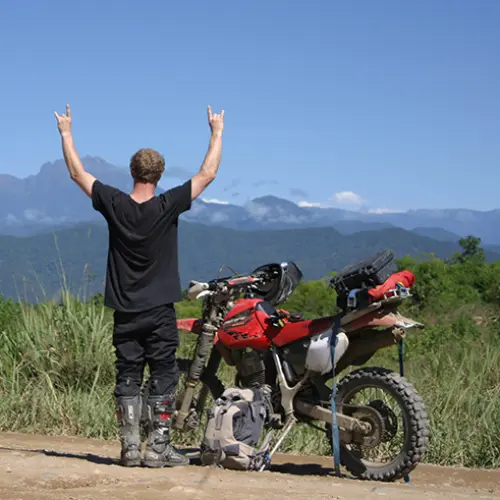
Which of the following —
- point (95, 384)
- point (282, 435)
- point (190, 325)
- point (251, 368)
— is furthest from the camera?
point (95, 384)

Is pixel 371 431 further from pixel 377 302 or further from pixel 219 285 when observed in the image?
pixel 219 285

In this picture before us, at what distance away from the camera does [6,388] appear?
8.95 meters

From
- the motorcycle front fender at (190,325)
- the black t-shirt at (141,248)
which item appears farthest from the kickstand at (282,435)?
the black t-shirt at (141,248)

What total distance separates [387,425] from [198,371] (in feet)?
4.64

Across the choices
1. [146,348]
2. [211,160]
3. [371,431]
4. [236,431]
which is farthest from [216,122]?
[371,431]

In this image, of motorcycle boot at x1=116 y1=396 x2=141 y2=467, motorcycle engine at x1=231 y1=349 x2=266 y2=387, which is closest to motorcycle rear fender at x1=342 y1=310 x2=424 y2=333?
motorcycle engine at x1=231 y1=349 x2=266 y2=387

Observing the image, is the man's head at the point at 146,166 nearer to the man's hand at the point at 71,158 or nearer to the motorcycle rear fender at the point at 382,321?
the man's hand at the point at 71,158

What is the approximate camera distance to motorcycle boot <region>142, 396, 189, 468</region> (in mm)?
6113

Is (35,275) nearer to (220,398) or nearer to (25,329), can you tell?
(25,329)

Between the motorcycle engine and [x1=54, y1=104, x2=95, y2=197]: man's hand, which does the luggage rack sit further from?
[x1=54, y1=104, x2=95, y2=197]: man's hand

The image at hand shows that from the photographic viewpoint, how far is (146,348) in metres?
6.13

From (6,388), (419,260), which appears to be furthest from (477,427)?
(419,260)

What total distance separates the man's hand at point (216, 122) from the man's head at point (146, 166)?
0.44 meters

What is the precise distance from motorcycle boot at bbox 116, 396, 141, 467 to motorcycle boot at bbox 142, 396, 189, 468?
7 centimetres
